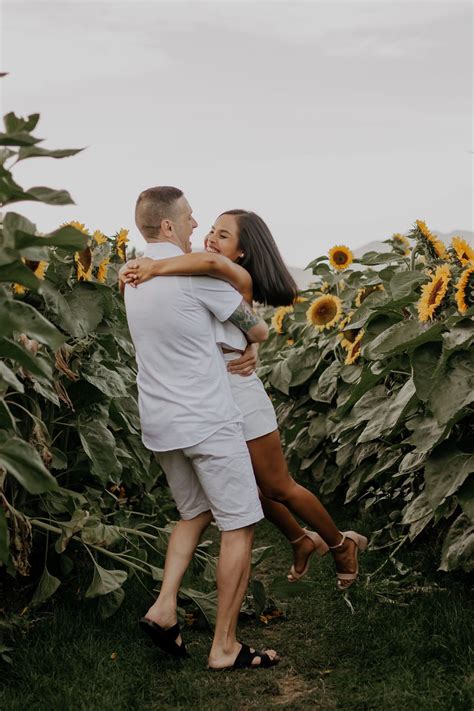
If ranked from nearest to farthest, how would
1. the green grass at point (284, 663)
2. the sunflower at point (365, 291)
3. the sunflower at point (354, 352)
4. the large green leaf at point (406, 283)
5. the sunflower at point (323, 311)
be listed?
the green grass at point (284, 663)
the large green leaf at point (406, 283)
the sunflower at point (354, 352)
the sunflower at point (365, 291)
the sunflower at point (323, 311)

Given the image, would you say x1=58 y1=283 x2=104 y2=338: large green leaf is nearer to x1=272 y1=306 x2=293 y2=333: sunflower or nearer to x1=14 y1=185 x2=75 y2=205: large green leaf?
x1=14 y1=185 x2=75 y2=205: large green leaf

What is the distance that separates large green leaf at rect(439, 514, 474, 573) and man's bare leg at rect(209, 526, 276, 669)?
2.48ft

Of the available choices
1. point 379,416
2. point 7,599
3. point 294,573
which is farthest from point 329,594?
point 7,599

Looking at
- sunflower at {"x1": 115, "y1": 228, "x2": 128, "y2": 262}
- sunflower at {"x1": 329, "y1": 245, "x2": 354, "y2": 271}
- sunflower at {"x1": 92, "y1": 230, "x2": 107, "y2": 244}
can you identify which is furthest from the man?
sunflower at {"x1": 329, "y1": 245, "x2": 354, "y2": 271}

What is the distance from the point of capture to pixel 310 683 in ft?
10.5

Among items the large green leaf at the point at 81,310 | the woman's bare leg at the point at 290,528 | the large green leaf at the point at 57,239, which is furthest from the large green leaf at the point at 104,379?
the large green leaf at the point at 57,239

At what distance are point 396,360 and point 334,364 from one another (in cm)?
181

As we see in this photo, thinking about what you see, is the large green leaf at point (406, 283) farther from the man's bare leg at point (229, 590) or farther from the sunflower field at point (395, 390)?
the man's bare leg at point (229, 590)

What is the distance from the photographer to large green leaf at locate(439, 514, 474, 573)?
137 inches

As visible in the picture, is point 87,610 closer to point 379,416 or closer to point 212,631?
point 212,631

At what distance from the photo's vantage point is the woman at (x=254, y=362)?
3.21m

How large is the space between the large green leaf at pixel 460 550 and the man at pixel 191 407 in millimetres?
713

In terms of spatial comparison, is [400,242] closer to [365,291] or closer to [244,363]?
[365,291]

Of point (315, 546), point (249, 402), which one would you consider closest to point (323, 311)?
point (315, 546)
